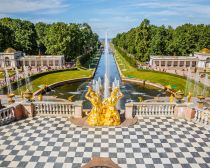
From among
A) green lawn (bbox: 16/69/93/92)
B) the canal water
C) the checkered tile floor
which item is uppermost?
green lawn (bbox: 16/69/93/92)

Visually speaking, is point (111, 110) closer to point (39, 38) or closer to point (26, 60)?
point (26, 60)

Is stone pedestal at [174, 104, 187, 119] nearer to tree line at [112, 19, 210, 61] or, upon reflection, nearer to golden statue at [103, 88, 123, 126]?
golden statue at [103, 88, 123, 126]

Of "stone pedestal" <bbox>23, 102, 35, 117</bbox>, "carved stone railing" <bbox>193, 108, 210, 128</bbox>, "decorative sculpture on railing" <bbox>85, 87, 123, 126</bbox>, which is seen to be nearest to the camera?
"decorative sculpture on railing" <bbox>85, 87, 123, 126</bbox>

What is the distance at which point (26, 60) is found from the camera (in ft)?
228

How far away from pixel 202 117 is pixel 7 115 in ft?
56.6

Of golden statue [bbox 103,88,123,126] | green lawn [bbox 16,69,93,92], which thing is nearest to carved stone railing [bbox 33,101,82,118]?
golden statue [bbox 103,88,123,126]

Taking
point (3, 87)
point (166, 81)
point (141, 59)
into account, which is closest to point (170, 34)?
point (141, 59)

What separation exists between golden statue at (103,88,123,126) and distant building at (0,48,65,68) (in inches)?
2072

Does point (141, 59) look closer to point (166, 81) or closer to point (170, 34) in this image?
point (170, 34)

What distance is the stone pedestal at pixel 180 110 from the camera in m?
19.7

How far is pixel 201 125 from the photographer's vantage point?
60.3ft

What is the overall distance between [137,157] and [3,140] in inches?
392

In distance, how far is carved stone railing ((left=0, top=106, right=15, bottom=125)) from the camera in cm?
1828

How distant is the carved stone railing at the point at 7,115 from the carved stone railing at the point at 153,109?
1091 cm
